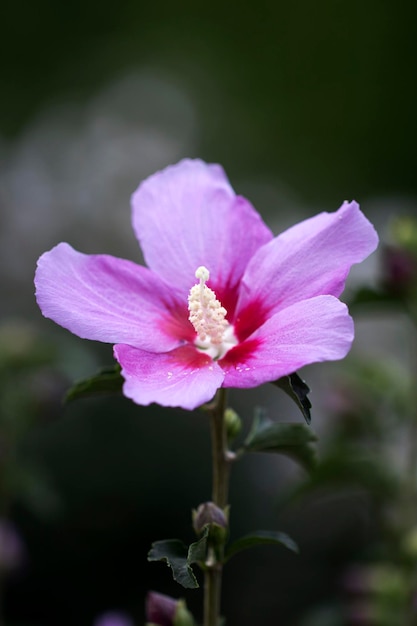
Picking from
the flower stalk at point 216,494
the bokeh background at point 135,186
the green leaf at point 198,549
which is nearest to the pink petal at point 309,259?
the flower stalk at point 216,494

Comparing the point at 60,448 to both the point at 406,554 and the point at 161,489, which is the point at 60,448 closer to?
the point at 161,489

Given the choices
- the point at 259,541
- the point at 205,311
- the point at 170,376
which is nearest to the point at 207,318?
the point at 205,311

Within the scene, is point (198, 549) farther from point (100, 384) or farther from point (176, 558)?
point (100, 384)

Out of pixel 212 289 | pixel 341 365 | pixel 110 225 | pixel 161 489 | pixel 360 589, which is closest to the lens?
pixel 212 289

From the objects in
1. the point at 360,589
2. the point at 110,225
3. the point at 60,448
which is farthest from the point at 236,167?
the point at 360,589

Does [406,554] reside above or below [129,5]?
below

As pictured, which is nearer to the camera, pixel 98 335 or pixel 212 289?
pixel 98 335

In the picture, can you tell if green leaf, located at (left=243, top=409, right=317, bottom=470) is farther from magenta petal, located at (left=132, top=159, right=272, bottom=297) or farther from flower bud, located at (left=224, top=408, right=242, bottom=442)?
magenta petal, located at (left=132, top=159, right=272, bottom=297)
